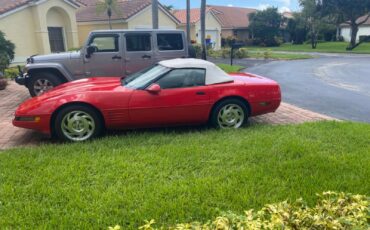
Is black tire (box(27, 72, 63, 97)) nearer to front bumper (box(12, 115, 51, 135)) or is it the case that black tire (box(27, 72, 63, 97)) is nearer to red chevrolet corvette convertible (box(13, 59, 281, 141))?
A: red chevrolet corvette convertible (box(13, 59, 281, 141))

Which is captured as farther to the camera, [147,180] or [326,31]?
[326,31]

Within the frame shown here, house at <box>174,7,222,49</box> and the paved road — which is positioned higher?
house at <box>174,7,222,49</box>

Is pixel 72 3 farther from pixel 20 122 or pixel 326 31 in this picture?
pixel 326 31

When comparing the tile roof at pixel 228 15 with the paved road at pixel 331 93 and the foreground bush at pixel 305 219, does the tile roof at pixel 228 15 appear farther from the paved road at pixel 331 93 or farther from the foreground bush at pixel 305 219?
the foreground bush at pixel 305 219

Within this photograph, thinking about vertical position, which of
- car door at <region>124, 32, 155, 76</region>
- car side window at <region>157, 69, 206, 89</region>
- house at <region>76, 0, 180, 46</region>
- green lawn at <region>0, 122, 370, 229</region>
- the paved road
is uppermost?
house at <region>76, 0, 180, 46</region>

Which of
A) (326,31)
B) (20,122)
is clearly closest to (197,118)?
(20,122)

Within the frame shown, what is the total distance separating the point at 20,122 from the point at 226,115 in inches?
132

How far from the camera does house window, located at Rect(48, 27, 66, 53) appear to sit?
70.3 feet

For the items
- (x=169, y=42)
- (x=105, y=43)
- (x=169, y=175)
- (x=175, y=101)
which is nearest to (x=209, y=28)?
(x=169, y=42)

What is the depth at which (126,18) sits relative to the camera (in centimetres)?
2419

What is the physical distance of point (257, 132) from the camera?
18.7ft

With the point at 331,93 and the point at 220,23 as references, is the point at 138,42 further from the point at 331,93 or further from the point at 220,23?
the point at 220,23

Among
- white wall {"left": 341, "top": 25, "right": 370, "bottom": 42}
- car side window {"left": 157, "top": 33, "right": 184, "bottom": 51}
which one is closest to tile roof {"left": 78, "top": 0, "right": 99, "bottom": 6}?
car side window {"left": 157, "top": 33, "right": 184, "bottom": 51}

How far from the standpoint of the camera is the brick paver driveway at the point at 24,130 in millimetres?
5516
